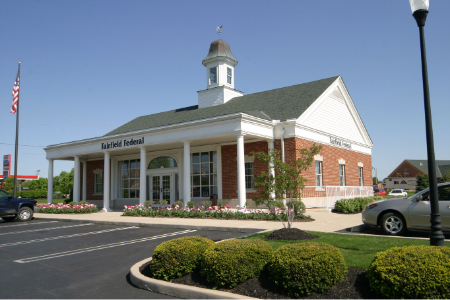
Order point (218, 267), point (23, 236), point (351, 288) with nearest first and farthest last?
point (351, 288) < point (218, 267) < point (23, 236)

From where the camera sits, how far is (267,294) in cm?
519

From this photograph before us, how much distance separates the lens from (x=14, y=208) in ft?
61.8

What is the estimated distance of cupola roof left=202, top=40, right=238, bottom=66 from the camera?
2700 centimetres

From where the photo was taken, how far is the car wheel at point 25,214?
19.1 meters

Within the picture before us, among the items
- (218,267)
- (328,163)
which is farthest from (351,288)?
(328,163)

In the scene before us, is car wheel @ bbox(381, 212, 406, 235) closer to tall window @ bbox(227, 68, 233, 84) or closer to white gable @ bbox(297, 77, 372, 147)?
white gable @ bbox(297, 77, 372, 147)

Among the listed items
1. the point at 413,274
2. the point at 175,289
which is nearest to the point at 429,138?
the point at 413,274

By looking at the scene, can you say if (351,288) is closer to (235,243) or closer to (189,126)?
(235,243)

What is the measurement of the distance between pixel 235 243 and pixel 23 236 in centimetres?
1033

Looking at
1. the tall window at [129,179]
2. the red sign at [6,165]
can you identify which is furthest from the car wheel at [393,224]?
the red sign at [6,165]

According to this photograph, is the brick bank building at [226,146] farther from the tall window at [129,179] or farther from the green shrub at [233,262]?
the green shrub at [233,262]

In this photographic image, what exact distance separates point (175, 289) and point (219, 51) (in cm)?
2338

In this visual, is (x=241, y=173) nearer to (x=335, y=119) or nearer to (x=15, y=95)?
(x=335, y=119)

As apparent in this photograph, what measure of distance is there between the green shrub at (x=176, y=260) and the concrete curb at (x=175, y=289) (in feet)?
0.64
